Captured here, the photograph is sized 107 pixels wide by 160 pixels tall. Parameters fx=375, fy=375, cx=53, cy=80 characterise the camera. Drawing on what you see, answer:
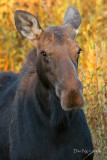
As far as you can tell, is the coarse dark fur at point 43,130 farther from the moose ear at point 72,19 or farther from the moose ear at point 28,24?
the moose ear at point 72,19

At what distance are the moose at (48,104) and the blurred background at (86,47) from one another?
3.20ft

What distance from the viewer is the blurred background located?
6074 millimetres

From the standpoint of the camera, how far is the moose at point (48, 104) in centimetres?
417

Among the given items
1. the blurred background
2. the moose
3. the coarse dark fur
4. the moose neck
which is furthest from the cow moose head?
the blurred background

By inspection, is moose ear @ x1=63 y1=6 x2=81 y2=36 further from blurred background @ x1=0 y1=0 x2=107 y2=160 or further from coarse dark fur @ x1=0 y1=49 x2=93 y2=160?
blurred background @ x1=0 y1=0 x2=107 y2=160

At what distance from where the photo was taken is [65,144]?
4477 millimetres

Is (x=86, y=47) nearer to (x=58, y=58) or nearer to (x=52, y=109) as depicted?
(x=52, y=109)

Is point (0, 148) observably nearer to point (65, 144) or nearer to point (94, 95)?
point (65, 144)

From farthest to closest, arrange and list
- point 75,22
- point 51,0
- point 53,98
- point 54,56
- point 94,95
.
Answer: point 51,0 < point 94,95 < point 75,22 < point 53,98 < point 54,56

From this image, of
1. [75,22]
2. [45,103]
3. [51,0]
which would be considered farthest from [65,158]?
[51,0]

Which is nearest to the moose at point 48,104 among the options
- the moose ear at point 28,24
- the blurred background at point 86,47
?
the moose ear at point 28,24

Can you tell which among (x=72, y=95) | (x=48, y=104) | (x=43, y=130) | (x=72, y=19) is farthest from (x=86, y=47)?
(x=72, y=95)

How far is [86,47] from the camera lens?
7.86m

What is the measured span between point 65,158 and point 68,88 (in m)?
1.05
